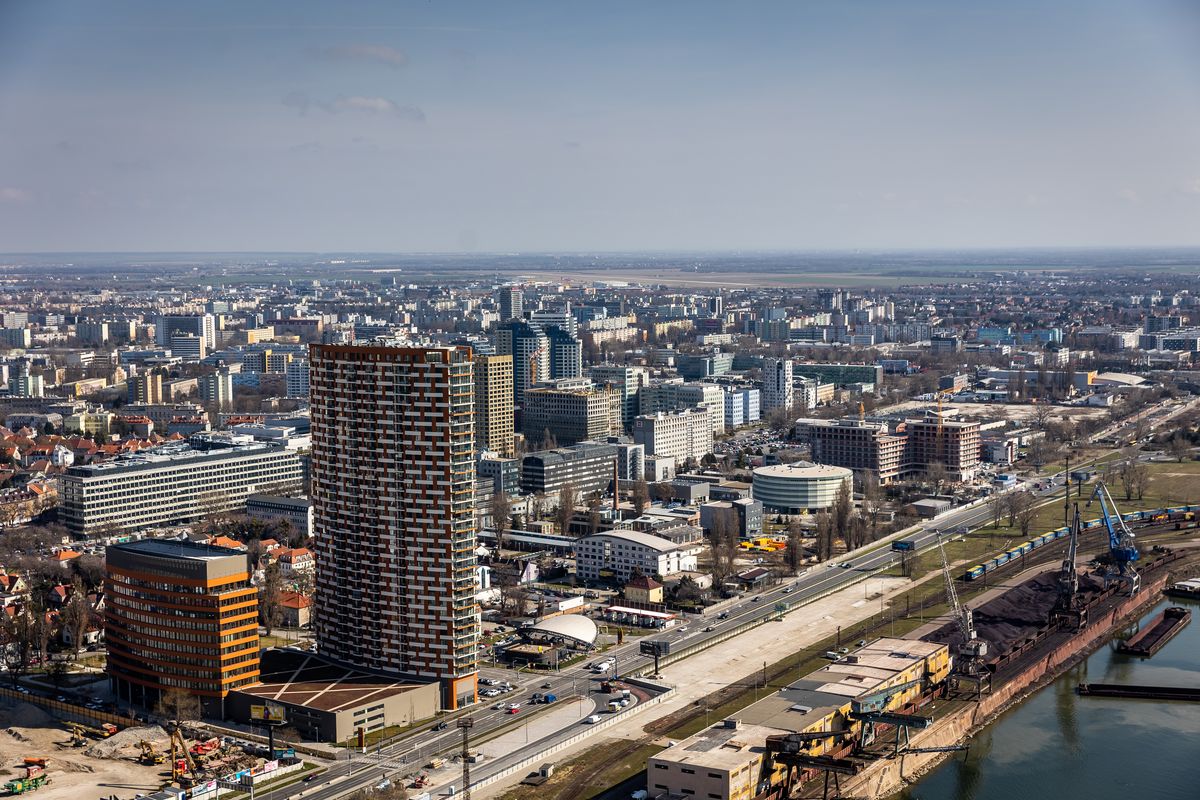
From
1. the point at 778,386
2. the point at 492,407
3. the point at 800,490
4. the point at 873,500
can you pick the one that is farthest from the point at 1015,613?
the point at 778,386

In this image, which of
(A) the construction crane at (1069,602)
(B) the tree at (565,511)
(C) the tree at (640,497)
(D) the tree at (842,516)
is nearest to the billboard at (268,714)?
(A) the construction crane at (1069,602)

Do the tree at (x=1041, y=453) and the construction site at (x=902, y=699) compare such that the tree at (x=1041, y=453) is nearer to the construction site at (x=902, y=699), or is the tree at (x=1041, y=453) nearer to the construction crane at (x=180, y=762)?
the construction site at (x=902, y=699)

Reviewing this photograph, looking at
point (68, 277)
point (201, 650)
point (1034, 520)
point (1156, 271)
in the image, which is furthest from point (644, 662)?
point (68, 277)

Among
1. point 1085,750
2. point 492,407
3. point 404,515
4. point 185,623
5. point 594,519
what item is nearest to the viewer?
point 1085,750

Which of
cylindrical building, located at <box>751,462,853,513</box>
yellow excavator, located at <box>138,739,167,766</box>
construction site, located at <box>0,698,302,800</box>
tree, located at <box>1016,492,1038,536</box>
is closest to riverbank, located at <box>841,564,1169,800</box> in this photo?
tree, located at <box>1016,492,1038,536</box>

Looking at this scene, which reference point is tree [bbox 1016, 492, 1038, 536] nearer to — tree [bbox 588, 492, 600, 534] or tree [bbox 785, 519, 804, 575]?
tree [bbox 785, 519, 804, 575]

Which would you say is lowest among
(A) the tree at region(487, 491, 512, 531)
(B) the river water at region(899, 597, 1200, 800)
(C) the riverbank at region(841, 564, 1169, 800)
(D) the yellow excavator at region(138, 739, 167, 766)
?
(B) the river water at region(899, 597, 1200, 800)

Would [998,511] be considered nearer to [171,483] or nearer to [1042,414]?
[1042,414]
